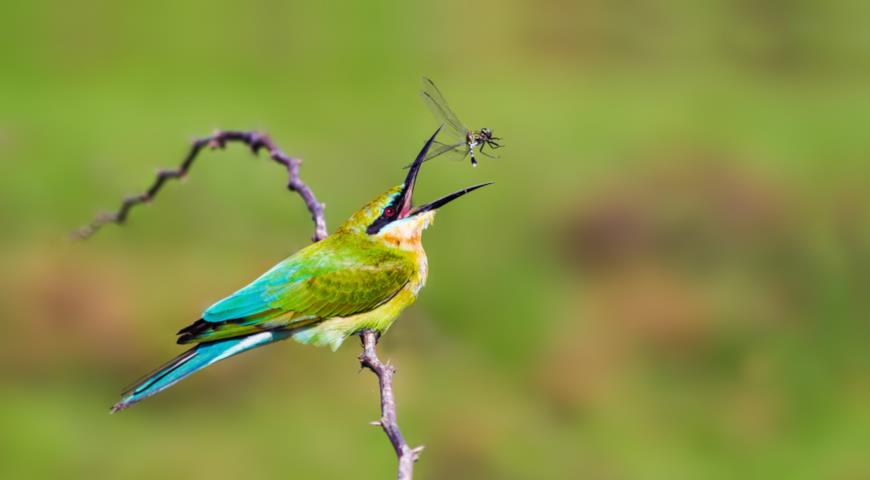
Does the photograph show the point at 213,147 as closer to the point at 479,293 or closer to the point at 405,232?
the point at 405,232

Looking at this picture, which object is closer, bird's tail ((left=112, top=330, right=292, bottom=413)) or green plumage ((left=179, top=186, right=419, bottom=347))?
bird's tail ((left=112, top=330, right=292, bottom=413))

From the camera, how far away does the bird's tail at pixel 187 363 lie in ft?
8.45

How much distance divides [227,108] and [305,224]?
5.76 feet

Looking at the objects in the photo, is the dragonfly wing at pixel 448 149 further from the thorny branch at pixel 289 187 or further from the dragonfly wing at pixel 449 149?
the thorny branch at pixel 289 187

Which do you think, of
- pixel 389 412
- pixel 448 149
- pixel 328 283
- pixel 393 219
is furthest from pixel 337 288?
pixel 389 412

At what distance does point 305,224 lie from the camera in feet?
17.9

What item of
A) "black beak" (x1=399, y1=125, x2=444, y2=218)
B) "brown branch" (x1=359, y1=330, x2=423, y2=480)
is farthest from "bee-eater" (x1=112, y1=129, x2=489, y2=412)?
"brown branch" (x1=359, y1=330, x2=423, y2=480)

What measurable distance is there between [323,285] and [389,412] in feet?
2.68

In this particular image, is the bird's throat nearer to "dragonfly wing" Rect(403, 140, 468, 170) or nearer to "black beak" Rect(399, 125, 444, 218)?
"black beak" Rect(399, 125, 444, 218)

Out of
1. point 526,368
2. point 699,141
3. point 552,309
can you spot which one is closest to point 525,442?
point 526,368

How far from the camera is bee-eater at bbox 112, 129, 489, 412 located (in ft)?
9.35

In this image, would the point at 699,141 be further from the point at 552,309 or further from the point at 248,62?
the point at 248,62

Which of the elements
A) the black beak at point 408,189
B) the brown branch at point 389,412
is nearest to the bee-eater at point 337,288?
the black beak at point 408,189

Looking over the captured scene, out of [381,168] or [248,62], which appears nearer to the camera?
[381,168]
